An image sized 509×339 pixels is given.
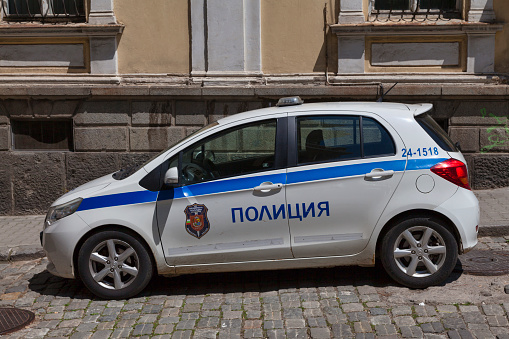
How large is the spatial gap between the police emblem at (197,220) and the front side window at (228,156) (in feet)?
0.79

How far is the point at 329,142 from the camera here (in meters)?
5.99

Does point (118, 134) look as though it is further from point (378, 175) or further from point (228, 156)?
point (378, 175)

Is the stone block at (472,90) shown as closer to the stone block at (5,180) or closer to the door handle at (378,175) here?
the door handle at (378,175)

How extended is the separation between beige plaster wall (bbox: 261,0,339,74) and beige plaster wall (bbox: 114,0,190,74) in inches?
48.4

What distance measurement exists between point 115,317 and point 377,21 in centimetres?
646

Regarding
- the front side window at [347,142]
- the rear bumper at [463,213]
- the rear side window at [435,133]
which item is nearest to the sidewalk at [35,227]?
the rear bumper at [463,213]

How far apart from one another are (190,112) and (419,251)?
5.01 metres

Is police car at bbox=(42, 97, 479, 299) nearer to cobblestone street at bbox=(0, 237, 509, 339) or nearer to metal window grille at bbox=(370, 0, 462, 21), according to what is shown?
cobblestone street at bbox=(0, 237, 509, 339)

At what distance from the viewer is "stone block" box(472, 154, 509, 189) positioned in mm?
9930

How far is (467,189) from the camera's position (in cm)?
597

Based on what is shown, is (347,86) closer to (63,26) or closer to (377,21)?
(377,21)

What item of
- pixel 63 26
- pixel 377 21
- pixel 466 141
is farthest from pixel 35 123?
pixel 466 141

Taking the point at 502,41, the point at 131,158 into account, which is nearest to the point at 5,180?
the point at 131,158

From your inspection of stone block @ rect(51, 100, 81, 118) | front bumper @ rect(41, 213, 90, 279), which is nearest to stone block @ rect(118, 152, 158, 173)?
stone block @ rect(51, 100, 81, 118)
